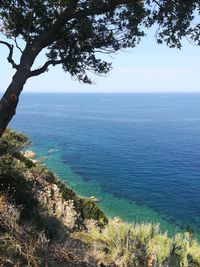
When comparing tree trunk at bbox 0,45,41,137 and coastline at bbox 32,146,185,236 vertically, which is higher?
tree trunk at bbox 0,45,41,137

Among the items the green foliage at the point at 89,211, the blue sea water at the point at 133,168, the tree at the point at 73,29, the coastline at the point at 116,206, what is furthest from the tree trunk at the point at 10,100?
the blue sea water at the point at 133,168

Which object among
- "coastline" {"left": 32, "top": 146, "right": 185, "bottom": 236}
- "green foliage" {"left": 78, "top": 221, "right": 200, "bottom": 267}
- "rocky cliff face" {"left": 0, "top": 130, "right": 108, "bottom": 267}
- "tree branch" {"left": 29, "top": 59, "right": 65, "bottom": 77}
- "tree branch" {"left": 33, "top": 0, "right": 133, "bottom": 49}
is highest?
"tree branch" {"left": 33, "top": 0, "right": 133, "bottom": 49}

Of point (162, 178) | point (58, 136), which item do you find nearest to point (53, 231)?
point (162, 178)

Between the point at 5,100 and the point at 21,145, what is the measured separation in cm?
1923

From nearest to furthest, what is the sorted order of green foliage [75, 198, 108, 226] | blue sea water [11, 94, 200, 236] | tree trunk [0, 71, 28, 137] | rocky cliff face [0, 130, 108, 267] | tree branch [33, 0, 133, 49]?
rocky cliff face [0, 130, 108, 267], tree trunk [0, 71, 28, 137], tree branch [33, 0, 133, 49], green foliage [75, 198, 108, 226], blue sea water [11, 94, 200, 236]

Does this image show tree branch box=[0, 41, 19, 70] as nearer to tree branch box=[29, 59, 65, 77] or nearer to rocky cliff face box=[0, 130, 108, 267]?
tree branch box=[29, 59, 65, 77]

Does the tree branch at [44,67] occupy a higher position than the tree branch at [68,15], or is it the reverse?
the tree branch at [68,15]

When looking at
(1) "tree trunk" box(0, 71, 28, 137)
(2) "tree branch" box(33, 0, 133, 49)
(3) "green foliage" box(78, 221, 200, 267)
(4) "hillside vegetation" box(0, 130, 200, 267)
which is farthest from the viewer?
(3) "green foliage" box(78, 221, 200, 267)

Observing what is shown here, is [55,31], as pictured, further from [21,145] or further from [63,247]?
[21,145]

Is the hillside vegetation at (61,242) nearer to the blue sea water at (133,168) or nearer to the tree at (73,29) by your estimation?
the tree at (73,29)

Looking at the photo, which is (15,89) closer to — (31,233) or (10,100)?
(10,100)

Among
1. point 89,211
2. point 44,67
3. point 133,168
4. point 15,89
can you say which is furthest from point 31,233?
point 133,168

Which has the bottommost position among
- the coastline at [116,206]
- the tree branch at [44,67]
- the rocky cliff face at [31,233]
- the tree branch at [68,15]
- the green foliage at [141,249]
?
the coastline at [116,206]

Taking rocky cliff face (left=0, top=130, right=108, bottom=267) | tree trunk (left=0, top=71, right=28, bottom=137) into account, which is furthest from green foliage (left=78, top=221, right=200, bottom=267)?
tree trunk (left=0, top=71, right=28, bottom=137)
